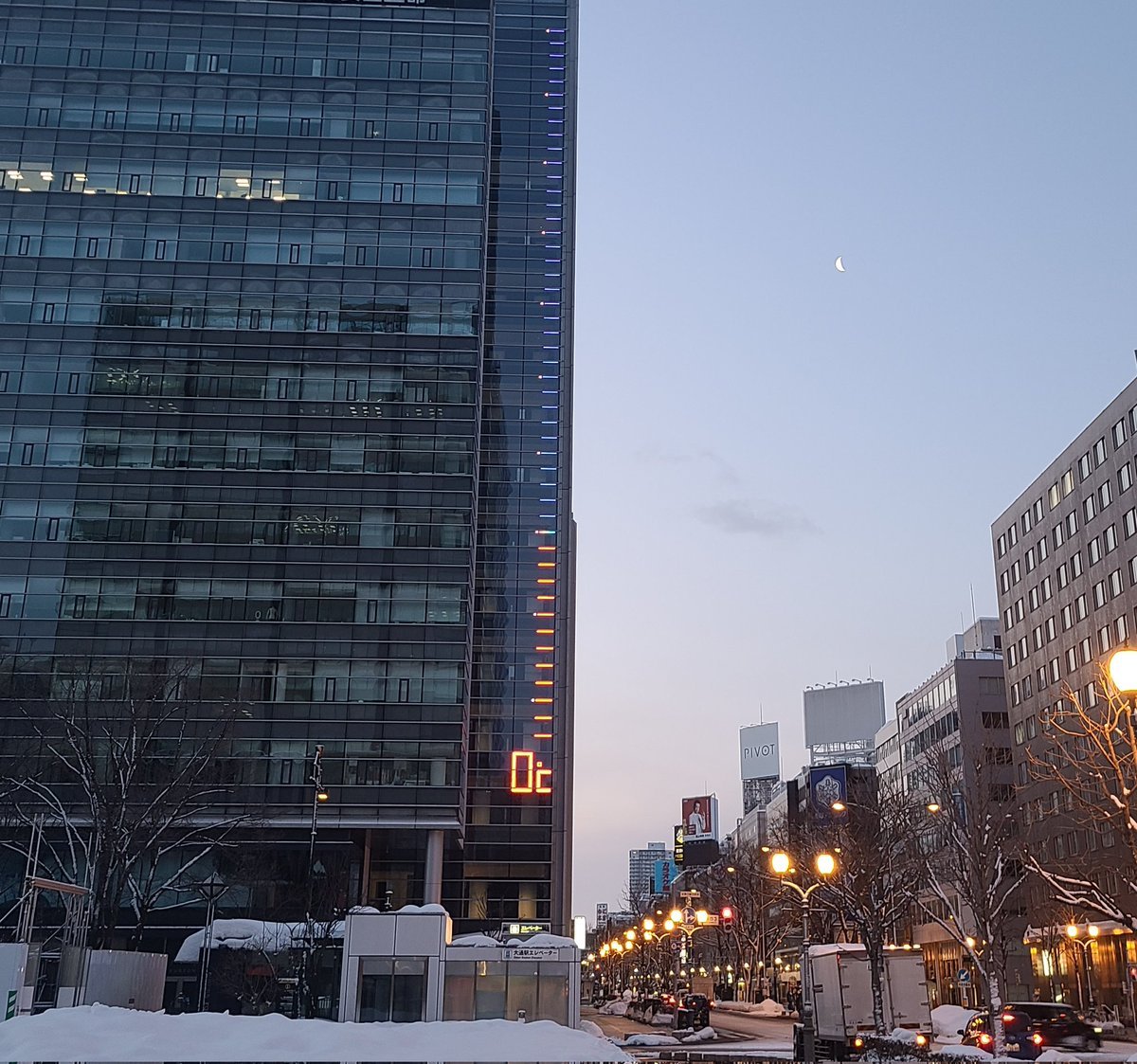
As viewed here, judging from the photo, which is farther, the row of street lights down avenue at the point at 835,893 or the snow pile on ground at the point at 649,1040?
the snow pile on ground at the point at 649,1040

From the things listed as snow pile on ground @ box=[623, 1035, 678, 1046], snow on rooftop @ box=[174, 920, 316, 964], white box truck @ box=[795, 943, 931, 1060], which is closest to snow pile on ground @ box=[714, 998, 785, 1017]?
snow on rooftop @ box=[174, 920, 316, 964]

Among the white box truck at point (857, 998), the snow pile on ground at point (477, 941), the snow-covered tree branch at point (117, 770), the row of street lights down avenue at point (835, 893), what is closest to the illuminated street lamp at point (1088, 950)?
the row of street lights down avenue at point (835, 893)

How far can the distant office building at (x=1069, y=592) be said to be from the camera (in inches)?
3516

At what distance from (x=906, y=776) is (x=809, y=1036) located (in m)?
113

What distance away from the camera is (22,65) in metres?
109

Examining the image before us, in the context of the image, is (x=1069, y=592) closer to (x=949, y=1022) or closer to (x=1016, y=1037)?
(x=949, y=1022)

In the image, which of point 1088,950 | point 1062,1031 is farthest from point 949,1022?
point 1088,950

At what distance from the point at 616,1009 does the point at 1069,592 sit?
164ft

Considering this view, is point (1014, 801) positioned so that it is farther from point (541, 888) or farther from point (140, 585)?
point (140, 585)

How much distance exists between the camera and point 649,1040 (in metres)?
55.8

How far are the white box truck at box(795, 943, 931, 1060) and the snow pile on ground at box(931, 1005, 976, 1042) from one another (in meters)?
13.8

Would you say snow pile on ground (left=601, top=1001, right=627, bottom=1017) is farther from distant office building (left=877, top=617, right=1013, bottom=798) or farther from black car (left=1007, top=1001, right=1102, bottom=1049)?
black car (left=1007, top=1001, right=1102, bottom=1049)

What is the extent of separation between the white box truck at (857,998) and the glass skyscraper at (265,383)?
53.7m

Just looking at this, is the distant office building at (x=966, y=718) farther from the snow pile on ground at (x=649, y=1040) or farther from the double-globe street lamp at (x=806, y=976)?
the double-globe street lamp at (x=806, y=976)
